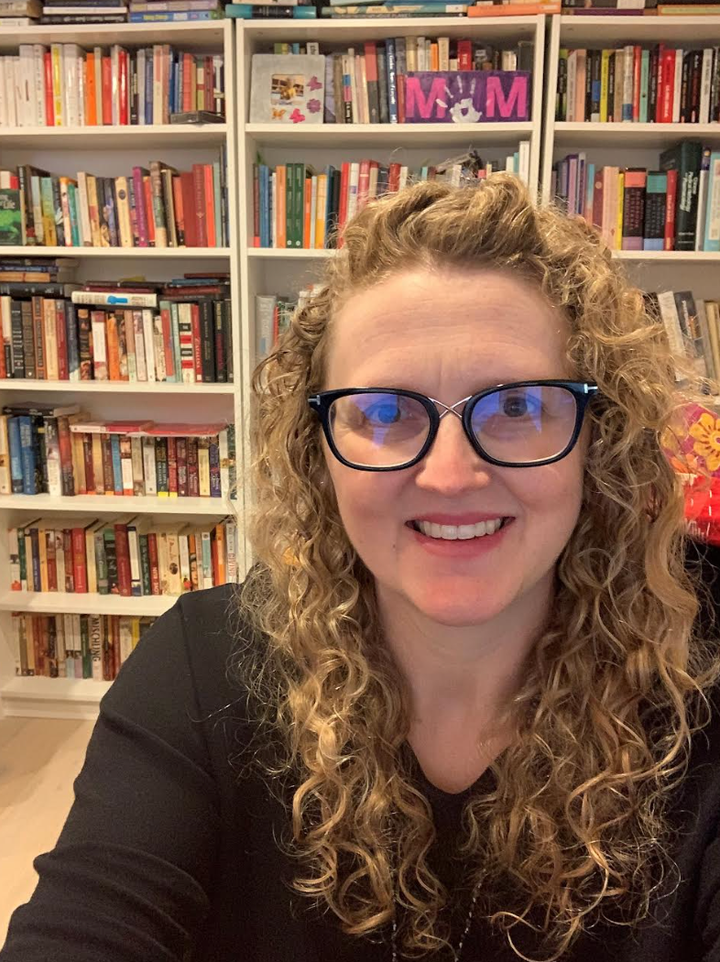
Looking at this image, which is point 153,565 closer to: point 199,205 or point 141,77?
point 199,205

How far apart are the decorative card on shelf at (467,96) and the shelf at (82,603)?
1834 millimetres

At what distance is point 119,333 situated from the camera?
2496mm

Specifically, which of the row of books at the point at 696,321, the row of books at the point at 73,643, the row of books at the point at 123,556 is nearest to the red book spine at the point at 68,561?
the row of books at the point at 123,556

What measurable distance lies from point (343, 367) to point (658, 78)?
1.97 meters

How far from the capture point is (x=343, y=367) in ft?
2.78

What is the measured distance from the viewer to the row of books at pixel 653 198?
7.27 ft

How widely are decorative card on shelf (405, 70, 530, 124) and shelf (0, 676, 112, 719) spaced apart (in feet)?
7.46

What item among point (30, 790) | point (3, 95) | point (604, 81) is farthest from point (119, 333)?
point (604, 81)

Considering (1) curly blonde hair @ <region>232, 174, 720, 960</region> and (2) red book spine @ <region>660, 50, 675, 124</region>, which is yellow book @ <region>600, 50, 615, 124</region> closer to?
(2) red book spine @ <region>660, 50, 675, 124</region>

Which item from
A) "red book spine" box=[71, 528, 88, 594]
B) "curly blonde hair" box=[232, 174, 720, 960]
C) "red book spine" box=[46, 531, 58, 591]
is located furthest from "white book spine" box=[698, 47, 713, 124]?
"red book spine" box=[46, 531, 58, 591]

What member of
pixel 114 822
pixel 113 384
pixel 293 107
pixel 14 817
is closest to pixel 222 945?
pixel 114 822

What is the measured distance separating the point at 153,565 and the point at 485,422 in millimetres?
2143

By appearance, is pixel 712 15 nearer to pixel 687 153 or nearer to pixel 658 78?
pixel 658 78

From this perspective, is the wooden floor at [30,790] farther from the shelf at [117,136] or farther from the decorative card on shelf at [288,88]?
→ the decorative card on shelf at [288,88]
